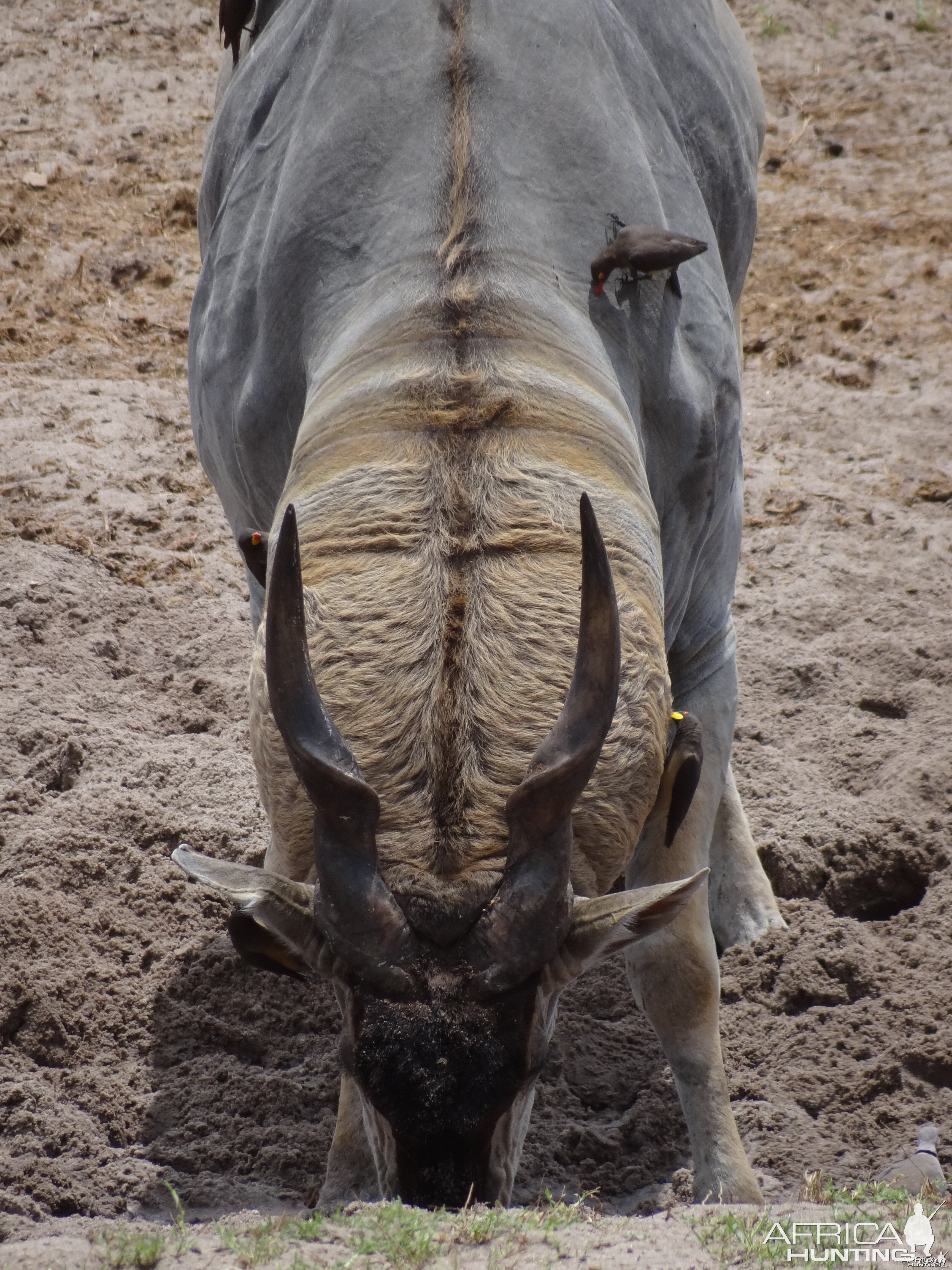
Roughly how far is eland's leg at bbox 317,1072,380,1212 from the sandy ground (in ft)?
0.46

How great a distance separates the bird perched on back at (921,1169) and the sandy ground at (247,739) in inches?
2.6

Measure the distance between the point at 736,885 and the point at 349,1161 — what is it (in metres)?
1.67

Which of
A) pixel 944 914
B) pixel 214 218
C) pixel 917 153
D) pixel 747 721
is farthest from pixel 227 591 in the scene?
pixel 917 153

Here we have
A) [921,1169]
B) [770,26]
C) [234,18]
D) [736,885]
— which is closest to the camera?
[921,1169]

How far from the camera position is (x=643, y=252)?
10.8ft

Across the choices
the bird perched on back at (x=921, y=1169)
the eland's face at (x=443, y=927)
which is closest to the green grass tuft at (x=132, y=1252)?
the eland's face at (x=443, y=927)

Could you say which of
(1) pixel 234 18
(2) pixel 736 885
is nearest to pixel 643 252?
(1) pixel 234 18

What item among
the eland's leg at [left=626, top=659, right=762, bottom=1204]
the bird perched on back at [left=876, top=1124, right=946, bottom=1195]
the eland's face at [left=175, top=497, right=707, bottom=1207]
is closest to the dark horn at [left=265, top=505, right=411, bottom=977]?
the eland's face at [left=175, top=497, right=707, bottom=1207]

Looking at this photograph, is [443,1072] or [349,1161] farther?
[349,1161]

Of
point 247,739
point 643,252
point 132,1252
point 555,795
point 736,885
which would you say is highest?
point 643,252

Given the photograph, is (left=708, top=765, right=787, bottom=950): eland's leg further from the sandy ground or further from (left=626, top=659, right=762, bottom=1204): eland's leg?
(left=626, top=659, right=762, bottom=1204): eland's leg

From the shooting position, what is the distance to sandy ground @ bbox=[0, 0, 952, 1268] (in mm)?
3844

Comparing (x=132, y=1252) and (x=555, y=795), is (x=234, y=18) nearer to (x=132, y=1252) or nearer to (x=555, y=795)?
(x=555, y=795)

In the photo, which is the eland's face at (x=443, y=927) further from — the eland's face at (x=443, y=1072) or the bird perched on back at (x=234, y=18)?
the bird perched on back at (x=234, y=18)
